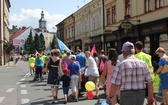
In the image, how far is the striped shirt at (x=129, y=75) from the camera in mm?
4762

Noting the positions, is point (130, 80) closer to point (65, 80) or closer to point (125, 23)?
point (65, 80)

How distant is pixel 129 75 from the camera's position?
4766 millimetres

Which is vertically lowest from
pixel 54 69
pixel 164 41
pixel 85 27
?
pixel 54 69

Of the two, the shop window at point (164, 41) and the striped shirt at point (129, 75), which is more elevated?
the shop window at point (164, 41)

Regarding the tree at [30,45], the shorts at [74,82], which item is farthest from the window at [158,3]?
the tree at [30,45]

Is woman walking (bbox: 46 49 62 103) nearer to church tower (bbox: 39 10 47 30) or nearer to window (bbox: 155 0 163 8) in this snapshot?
window (bbox: 155 0 163 8)

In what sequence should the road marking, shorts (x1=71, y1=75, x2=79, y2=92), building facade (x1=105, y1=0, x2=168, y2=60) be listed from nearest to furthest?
1. the road marking
2. shorts (x1=71, y1=75, x2=79, y2=92)
3. building facade (x1=105, y1=0, x2=168, y2=60)

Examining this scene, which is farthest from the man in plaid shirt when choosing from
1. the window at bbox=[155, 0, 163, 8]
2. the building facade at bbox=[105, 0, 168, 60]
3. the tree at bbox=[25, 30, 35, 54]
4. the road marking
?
the tree at bbox=[25, 30, 35, 54]

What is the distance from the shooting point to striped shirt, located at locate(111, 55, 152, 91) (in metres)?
4.76

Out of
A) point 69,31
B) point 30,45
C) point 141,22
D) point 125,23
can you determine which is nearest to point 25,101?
point 141,22

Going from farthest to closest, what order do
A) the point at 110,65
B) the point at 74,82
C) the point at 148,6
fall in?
1. the point at 148,6
2. the point at 74,82
3. the point at 110,65

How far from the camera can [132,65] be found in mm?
4781

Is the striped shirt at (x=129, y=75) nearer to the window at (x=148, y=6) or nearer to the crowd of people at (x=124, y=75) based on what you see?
the crowd of people at (x=124, y=75)

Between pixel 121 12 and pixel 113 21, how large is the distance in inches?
104
